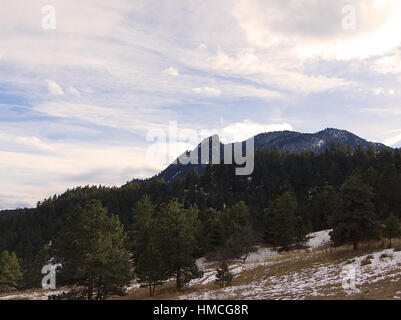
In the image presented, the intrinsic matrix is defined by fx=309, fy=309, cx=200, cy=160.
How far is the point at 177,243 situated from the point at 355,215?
68.5ft

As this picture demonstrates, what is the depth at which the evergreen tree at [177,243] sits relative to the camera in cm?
3888

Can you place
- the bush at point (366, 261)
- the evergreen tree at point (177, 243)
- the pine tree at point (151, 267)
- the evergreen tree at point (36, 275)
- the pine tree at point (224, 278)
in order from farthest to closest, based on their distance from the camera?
the evergreen tree at point (36, 275), the evergreen tree at point (177, 243), the pine tree at point (151, 267), the pine tree at point (224, 278), the bush at point (366, 261)

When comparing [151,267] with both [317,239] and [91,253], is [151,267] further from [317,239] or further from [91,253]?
[317,239]

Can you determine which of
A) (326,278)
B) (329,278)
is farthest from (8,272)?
(329,278)

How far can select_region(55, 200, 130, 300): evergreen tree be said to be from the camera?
29078 mm

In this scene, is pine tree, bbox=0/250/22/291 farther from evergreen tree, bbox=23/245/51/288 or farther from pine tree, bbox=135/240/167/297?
pine tree, bbox=135/240/167/297

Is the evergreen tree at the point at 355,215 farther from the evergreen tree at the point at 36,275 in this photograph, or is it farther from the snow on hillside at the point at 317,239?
the evergreen tree at the point at 36,275

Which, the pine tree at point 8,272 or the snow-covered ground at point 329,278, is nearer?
the snow-covered ground at point 329,278

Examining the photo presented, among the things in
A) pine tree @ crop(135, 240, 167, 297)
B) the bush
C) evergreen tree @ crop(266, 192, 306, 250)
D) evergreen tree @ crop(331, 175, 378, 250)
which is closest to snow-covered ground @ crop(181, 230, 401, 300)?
the bush

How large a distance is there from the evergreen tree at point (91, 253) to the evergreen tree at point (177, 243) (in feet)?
26.1

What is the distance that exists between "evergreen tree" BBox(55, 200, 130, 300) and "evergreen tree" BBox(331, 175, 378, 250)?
22814mm

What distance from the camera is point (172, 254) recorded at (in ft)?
128

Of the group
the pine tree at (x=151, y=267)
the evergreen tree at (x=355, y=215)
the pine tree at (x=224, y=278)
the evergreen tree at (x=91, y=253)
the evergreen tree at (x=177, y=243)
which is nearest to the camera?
the evergreen tree at (x=91, y=253)

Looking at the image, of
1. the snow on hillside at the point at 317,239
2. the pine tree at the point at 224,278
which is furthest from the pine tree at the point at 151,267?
the snow on hillside at the point at 317,239
